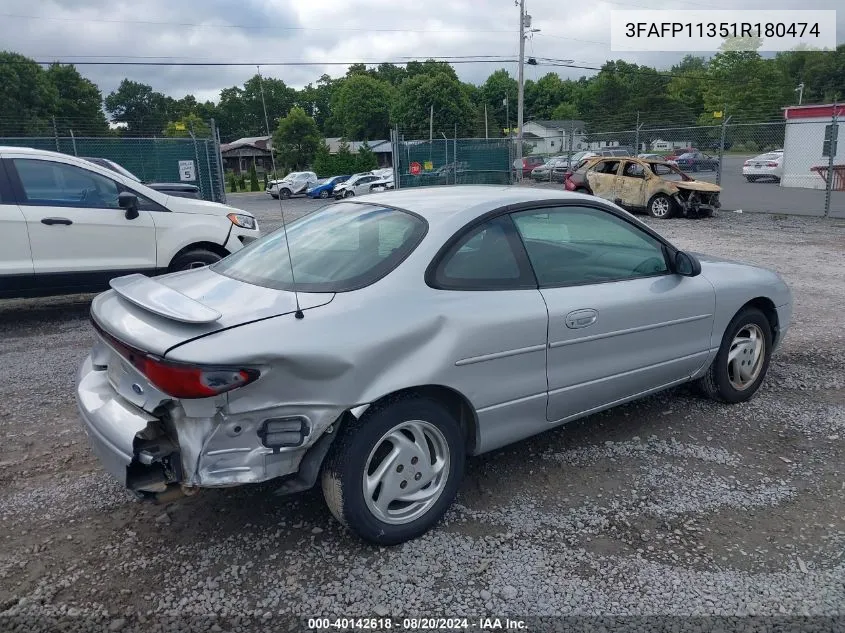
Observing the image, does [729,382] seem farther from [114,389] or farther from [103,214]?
[103,214]

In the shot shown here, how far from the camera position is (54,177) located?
6.42 meters

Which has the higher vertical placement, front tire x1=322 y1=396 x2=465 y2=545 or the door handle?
the door handle

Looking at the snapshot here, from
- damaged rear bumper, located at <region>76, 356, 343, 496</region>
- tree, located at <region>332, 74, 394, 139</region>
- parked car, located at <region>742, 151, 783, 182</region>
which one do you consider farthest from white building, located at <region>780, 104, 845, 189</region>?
tree, located at <region>332, 74, 394, 139</region>

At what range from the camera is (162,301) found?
291 centimetres

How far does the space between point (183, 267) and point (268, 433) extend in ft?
16.3

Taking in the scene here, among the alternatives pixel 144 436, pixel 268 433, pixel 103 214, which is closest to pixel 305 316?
pixel 268 433

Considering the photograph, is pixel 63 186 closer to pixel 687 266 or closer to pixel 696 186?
pixel 687 266

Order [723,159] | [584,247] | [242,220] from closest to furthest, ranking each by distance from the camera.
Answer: [584,247], [242,220], [723,159]

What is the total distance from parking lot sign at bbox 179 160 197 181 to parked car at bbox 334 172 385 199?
676 inches

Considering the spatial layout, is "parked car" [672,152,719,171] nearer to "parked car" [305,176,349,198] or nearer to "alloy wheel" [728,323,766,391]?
"parked car" [305,176,349,198]

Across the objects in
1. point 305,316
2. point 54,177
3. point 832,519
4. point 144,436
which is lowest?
point 832,519

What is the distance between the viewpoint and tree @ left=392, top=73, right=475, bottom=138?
7238 cm

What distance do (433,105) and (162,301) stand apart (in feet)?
240

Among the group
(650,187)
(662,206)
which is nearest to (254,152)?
(650,187)
